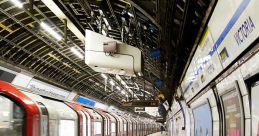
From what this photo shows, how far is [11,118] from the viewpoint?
532cm

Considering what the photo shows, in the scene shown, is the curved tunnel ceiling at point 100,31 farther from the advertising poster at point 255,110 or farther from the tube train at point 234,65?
the advertising poster at point 255,110

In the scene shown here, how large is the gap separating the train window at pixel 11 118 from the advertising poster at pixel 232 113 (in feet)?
9.64

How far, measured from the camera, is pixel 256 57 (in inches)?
93.4

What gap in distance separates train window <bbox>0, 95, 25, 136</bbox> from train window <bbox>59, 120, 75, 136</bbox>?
5.43 ft

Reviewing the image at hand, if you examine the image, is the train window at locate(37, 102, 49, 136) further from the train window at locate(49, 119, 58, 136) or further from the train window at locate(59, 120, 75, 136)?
the train window at locate(59, 120, 75, 136)

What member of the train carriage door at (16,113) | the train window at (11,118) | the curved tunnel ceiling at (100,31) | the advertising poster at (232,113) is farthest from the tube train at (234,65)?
the train window at (11,118)

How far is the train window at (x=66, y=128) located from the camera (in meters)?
7.16

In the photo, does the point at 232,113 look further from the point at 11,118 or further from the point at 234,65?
the point at 11,118

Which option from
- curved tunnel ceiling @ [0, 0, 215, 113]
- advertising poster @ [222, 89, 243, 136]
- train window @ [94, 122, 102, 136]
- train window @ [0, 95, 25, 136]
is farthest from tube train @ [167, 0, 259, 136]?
train window @ [94, 122, 102, 136]

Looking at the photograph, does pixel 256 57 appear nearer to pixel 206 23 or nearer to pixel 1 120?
pixel 206 23

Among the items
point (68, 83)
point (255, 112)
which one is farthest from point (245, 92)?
point (68, 83)

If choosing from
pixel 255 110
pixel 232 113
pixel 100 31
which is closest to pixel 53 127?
pixel 100 31

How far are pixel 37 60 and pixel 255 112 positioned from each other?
15.1 meters

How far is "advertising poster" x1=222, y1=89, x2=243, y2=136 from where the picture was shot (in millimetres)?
2986
